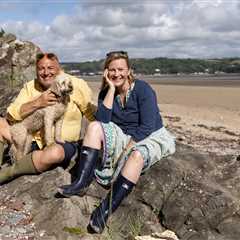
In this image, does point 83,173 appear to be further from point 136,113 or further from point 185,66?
point 185,66

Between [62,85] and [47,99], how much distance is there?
1.11 feet

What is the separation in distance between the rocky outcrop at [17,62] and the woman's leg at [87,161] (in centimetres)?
646

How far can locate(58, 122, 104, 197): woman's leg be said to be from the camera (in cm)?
627

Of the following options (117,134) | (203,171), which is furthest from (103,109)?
(203,171)

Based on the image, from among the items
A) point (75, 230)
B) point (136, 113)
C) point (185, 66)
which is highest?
point (136, 113)

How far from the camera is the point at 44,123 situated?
717 cm

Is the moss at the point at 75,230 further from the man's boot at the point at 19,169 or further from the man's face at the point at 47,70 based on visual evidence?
the man's face at the point at 47,70

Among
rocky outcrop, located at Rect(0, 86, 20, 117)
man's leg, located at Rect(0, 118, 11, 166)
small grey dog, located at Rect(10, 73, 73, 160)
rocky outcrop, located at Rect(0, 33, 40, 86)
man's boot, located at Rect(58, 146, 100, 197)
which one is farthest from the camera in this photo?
rocky outcrop, located at Rect(0, 33, 40, 86)

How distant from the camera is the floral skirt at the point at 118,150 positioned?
6.32m

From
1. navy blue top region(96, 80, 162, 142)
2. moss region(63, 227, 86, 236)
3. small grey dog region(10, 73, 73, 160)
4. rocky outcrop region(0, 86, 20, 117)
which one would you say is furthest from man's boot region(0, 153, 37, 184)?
rocky outcrop region(0, 86, 20, 117)

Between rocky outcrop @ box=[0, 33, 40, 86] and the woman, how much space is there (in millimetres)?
6150

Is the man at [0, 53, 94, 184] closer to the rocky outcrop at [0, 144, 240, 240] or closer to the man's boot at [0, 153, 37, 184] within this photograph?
the man's boot at [0, 153, 37, 184]

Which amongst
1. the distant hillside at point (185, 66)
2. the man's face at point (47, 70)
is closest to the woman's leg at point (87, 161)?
the man's face at point (47, 70)

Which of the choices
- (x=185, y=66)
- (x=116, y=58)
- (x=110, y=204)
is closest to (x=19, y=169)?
(x=110, y=204)
